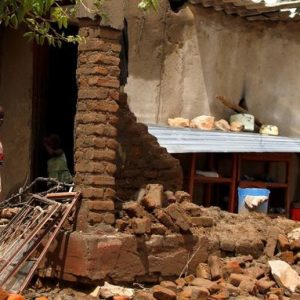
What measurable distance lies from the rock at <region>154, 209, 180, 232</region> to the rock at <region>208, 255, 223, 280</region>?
574 millimetres

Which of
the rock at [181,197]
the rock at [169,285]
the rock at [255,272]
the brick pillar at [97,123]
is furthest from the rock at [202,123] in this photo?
the rock at [169,285]

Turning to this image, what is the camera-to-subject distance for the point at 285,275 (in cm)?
714

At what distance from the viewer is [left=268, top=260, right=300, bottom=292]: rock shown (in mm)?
7051

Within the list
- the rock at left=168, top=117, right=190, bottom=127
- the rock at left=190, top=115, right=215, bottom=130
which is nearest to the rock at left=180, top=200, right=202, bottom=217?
the rock at left=168, top=117, right=190, bottom=127

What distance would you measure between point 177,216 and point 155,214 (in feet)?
0.81

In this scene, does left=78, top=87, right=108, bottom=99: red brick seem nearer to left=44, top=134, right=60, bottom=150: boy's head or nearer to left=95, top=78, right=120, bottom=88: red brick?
left=95, top=78, right=120, bottom=88: red brick

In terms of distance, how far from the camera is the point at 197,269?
7117 mm

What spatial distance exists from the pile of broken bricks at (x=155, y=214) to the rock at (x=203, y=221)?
0.07 meters

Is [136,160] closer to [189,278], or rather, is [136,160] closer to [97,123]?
[97,123]

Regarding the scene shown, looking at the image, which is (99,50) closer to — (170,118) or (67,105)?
(67,105)

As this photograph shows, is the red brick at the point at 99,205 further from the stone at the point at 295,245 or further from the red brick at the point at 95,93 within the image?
the stone at the point at 295,245

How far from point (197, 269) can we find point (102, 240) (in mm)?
1329

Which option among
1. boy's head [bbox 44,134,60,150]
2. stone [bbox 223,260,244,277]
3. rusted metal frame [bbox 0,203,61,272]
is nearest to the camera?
rusted metal frame [bbox 0,203,61,272]

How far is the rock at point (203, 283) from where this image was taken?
6637mm
